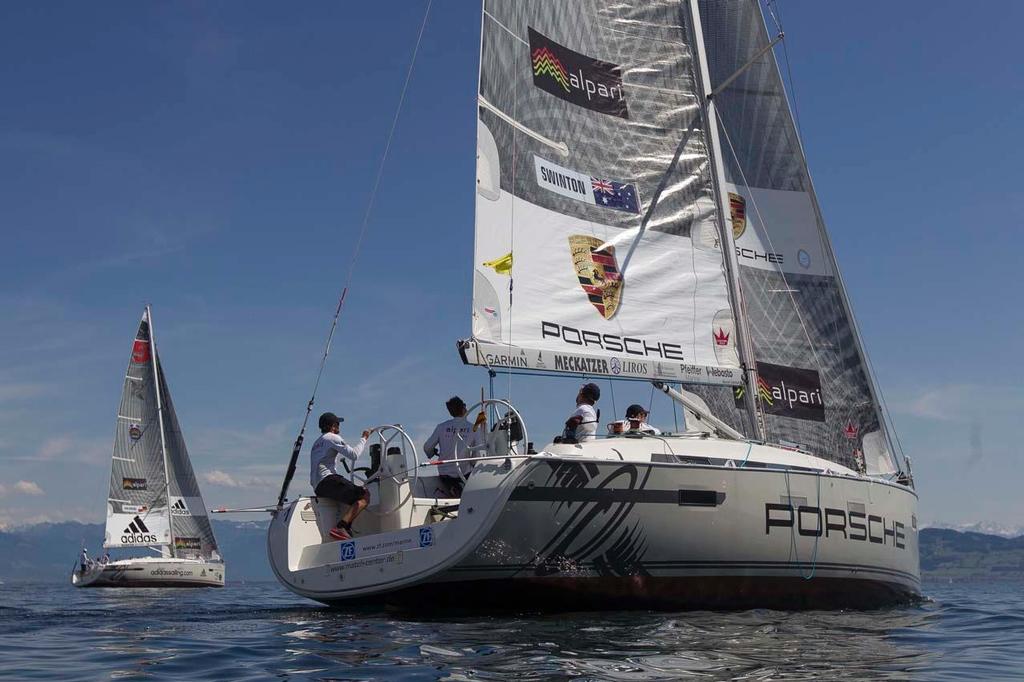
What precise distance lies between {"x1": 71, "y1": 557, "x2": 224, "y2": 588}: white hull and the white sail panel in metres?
3.15

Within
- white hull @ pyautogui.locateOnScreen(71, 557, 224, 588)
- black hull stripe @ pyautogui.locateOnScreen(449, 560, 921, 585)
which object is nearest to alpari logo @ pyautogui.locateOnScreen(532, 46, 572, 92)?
black hull stripe @ pyautogui.locateOnScreen(449, 560, 921, 585)

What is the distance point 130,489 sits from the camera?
41.5 m

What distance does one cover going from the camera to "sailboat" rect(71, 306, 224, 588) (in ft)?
135

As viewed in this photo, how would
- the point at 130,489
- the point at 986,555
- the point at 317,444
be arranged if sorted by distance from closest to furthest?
1. the point at 317,444
2. the point at 130,489
3. the point at 986,555

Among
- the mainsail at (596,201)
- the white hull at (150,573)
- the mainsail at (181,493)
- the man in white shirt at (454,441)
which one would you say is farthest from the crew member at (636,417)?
the mainsail at (181,493)

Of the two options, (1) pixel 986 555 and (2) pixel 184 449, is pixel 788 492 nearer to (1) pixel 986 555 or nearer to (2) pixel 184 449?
(2) pixel 184 449

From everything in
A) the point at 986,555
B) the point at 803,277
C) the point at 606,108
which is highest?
the point at 606,108

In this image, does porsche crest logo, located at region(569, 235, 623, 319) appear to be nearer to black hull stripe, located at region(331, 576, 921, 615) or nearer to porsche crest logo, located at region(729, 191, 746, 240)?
porsche crest logo, located at region(729, 191, 746, 240)

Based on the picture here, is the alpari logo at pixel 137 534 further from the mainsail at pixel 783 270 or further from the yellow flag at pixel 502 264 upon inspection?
the yellow flag at pixel 502 264

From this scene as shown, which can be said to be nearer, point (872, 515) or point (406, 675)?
point (406, 675)

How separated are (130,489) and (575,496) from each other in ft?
116

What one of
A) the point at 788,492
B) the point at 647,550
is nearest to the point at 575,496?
the point at 647,550

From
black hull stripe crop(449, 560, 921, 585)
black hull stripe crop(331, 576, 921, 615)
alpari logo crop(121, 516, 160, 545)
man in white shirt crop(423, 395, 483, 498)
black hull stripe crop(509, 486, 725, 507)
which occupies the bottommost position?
alpari logo crop(121, 516, 160, 545)

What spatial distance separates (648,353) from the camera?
13172 mm
